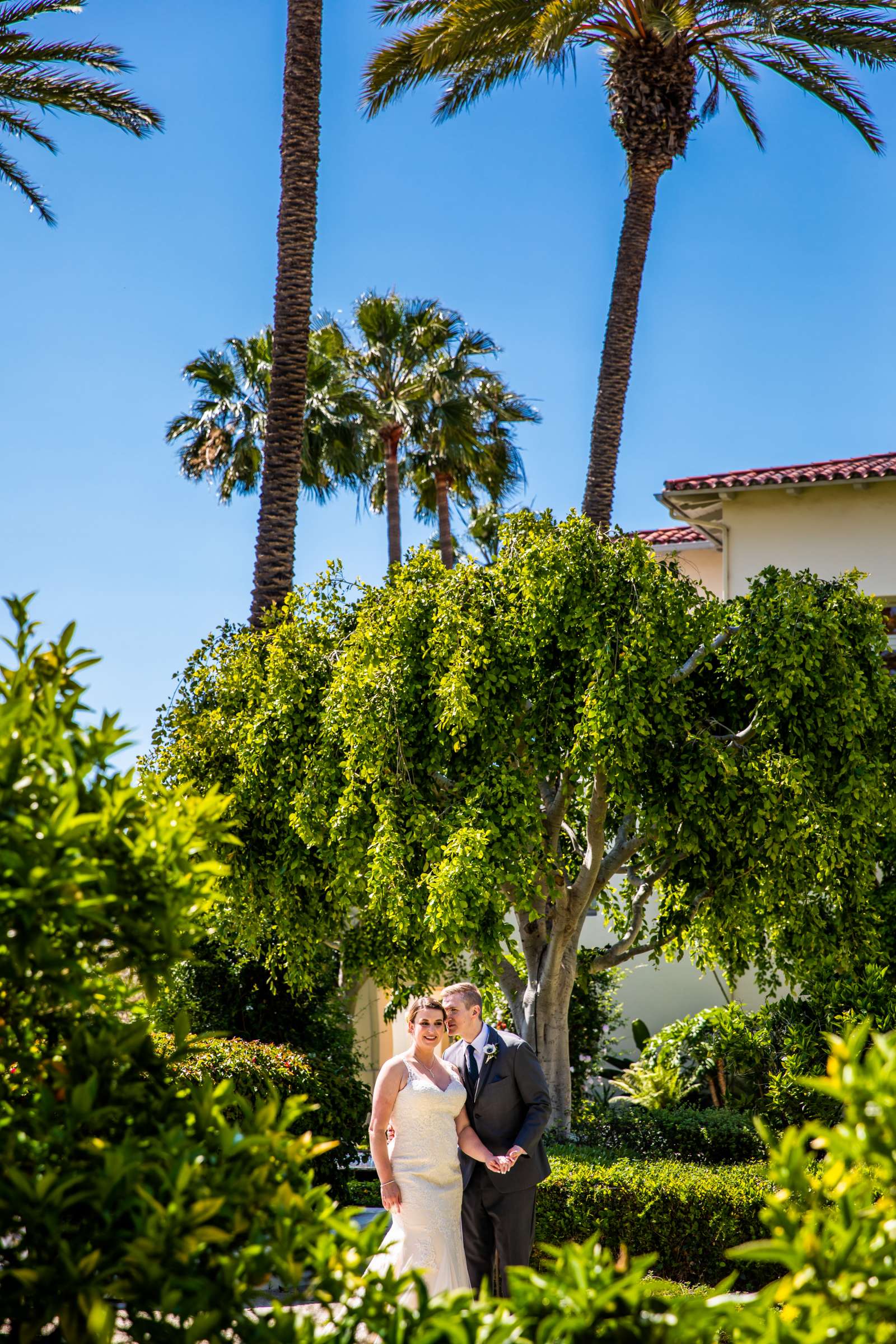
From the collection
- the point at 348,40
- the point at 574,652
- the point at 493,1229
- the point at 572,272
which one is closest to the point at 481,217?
the point at 572,272

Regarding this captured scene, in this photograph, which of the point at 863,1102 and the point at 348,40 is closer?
the point at 863,1102

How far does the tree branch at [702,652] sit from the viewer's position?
395 inches

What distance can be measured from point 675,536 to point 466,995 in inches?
620

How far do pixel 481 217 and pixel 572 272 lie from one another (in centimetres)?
179

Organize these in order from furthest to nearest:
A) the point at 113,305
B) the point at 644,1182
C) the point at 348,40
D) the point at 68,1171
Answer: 1. the point at 348,40
2. the point at 113,305
3. the point at 644,1182
4. the point at 68,1171

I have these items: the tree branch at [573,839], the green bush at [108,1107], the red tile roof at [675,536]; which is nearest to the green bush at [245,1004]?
the tree branch at [573,839]

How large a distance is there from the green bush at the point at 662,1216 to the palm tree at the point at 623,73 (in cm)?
841

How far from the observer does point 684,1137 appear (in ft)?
37.6

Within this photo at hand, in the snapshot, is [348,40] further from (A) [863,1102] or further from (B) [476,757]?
(A) [863,1102]

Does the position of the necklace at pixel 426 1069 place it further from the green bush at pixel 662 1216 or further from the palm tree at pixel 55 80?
the palm tree at pixel 55 80

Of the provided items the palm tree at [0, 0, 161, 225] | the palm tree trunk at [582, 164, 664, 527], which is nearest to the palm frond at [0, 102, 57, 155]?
the palm tree at [0, 0, 161, 225]

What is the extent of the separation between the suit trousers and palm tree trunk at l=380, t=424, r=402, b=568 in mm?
19435

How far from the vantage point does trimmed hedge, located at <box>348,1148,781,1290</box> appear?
346 inches

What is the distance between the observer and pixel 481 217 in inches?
779
